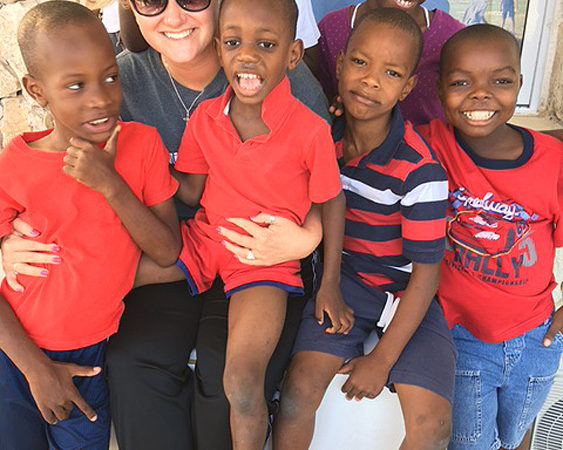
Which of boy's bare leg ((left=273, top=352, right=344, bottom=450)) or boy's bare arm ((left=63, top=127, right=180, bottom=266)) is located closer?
boy's bare arm ((left=63, top=127, right=180, bottom=266))

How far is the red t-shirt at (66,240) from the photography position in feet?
4.86

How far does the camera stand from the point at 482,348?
69.5 inches

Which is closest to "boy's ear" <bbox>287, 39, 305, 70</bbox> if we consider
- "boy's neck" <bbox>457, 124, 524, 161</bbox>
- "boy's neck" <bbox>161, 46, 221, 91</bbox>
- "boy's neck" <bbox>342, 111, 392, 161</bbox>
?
"boy's neck" <bbox>342, 111, 392, 161</bbox>

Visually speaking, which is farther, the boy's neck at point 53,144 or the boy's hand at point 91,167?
the boy's neck at point 53,144

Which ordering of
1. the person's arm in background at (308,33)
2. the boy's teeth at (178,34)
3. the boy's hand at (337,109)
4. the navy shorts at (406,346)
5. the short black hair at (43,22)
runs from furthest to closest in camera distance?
the person's arm in background at (308,33) → the boy's hand at (337,109) → the boy's teeth at (178,34) → the navy shorts at (406,346) → the short black hair at (43,22)

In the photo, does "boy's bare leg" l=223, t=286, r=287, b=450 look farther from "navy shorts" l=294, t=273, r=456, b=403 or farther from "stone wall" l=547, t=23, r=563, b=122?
"stone wall" l=547, t=23, r=563, b=122

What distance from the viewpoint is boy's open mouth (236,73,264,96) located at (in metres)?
1.55

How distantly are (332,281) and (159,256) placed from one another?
1.66 ft

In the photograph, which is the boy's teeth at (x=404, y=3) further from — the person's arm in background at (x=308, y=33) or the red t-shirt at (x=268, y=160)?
the red t-shirt at (x=268, y=160)

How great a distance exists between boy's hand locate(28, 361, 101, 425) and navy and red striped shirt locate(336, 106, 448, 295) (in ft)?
2.74

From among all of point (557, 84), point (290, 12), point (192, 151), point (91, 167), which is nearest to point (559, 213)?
point (290, 12)

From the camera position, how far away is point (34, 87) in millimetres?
1475

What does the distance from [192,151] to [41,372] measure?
0.73m

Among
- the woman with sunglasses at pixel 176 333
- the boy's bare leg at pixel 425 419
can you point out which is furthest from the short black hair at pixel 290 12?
the boy's bare leg at pixel 425 419
